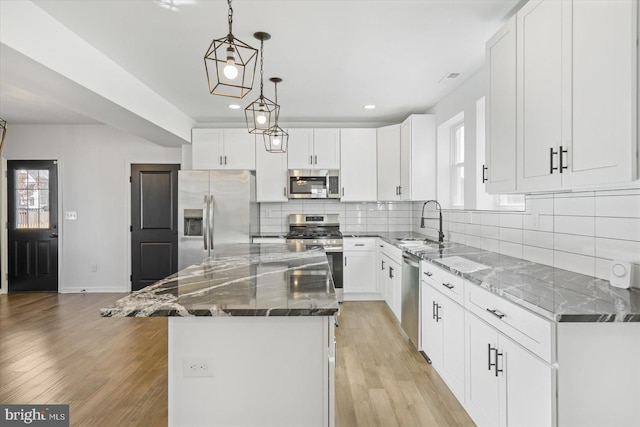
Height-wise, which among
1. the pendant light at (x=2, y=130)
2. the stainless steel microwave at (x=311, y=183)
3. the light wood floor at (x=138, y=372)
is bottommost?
the light wood floor at (x=138, y=372)

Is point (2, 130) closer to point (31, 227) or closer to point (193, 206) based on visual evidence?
point (31, 227)

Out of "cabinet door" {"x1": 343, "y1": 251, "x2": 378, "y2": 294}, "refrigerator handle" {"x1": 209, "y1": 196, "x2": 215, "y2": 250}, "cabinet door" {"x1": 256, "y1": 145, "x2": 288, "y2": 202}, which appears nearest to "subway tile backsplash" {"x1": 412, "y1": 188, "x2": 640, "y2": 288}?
"cabinet door" {"x1": 343, "y1": 251, "x2": 378, "y2": 294}

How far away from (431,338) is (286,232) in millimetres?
2980

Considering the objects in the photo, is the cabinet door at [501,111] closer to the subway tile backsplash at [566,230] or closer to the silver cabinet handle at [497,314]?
the subway tile backsplash at [566,230]

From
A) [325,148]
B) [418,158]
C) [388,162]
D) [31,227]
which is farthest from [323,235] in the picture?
[31,227]

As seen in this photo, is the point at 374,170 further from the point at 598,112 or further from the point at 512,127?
the point at 598,112

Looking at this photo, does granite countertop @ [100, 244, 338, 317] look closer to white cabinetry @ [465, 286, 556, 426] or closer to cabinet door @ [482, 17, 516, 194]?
white cabinetry @ [465, 286, 556, 426]

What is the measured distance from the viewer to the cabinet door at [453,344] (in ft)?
7.50

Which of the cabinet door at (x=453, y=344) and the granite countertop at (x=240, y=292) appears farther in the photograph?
the cabinet door at (x=453, y=344)

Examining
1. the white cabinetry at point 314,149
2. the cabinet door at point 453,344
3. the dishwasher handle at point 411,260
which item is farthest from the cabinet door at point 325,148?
the cabinet door at point 453,344

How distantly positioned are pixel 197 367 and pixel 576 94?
6.74 feet

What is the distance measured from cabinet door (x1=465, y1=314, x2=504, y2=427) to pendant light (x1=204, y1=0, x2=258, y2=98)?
1.71m

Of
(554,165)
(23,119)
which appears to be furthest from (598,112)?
(23,119)

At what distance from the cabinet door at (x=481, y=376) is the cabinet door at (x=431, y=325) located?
50cm
